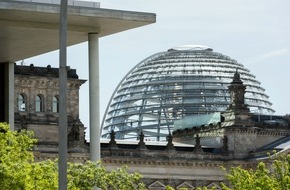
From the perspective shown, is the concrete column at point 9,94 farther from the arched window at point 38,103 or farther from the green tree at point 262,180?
the arched window at point 38,103

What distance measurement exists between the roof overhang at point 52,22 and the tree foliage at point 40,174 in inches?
170

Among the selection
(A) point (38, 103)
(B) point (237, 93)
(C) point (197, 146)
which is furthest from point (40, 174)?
(B) point (237, 93)

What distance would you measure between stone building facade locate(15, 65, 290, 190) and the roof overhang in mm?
58175

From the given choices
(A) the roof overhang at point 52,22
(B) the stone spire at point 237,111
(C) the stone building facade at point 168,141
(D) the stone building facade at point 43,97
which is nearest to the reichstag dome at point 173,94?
(C) the stone building facade at point 168,141

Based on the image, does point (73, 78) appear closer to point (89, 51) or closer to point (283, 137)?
point (283, 137)

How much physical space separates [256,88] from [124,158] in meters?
41.6

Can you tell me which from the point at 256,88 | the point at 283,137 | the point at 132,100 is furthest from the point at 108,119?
the point at 283,137

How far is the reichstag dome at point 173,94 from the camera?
520 ft

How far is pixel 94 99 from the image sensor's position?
173ft

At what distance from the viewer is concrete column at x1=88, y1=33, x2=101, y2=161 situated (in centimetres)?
5256

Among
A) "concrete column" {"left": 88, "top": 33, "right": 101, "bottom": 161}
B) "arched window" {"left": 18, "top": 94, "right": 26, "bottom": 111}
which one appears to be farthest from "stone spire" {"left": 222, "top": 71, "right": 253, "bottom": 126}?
"concrete column" {"left": 88, "top": 33, "right": 101, "bottom": 161}

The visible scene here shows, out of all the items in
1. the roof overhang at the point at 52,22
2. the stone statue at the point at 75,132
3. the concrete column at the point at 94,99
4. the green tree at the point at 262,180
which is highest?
the roof overhang at the point at 52,22

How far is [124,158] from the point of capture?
404 ft

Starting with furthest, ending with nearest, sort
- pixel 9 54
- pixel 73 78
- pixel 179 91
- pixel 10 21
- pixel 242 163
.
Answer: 1. pixel 179 91
2. pixel 242 163
3. pixel 73 78
4. pixel 9 54
5. pixel 10 21
